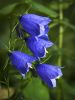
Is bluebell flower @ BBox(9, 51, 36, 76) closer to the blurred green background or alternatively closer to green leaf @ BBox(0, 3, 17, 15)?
the blurred green background

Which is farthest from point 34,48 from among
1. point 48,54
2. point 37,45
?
point 48,54

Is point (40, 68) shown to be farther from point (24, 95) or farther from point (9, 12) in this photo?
point (9, 12)

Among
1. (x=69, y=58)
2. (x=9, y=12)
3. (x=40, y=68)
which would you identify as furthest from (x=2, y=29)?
(x=40, y=68)

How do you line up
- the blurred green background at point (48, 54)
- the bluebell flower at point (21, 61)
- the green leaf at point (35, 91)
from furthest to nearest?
the green leaf at point (35, 91) < the blurred green background at point (48, 54) < the bluebell flower at point (21, 61)

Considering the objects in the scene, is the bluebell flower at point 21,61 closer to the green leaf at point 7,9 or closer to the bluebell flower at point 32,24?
the bluebell flower at point 32,24

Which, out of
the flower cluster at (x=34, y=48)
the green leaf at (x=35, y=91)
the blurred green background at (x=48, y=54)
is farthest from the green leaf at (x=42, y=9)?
the flower cluster at (x=34, y=48)
